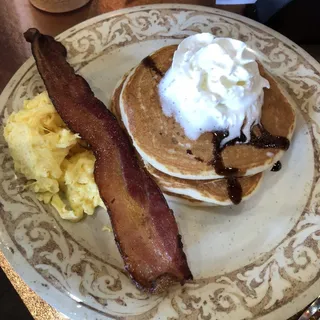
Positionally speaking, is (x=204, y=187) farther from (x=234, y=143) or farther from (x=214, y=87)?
(x=214, y=87)

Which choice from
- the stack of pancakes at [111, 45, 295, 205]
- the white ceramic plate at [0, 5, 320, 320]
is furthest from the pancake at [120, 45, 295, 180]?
the white ceramic plate at [0, 5, 320, 320]

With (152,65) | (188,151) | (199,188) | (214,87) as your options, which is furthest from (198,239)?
(152,65)

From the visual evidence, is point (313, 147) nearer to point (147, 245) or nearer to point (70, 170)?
point (147, 245)

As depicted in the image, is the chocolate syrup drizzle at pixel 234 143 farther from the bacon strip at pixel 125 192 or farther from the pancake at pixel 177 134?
the bacon strip at pixel 125 192

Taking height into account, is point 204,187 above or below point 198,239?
above

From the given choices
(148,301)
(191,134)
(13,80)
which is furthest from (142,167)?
(13,80)

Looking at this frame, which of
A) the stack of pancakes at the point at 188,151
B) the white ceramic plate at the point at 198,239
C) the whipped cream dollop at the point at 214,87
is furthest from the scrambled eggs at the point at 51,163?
the whipped cream dollop at the point at 214,87
